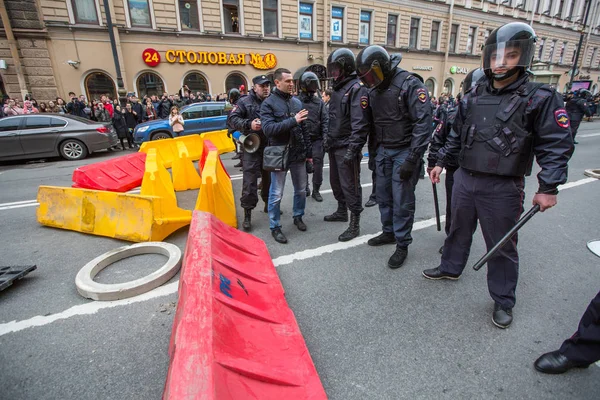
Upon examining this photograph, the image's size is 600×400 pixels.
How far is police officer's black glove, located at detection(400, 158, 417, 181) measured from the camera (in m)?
2.97

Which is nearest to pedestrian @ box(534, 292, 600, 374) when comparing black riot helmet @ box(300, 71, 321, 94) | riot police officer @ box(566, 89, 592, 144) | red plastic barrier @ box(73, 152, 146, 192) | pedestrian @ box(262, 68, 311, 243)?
pedestrian @ box(262, 68, 311, 243)

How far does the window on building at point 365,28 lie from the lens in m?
22.2

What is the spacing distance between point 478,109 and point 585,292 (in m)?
1.98

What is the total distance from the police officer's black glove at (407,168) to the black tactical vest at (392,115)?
276mm

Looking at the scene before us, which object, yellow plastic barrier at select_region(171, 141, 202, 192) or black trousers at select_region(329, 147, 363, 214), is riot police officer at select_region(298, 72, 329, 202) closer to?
black trousers at select_region(329, 147, 363, 214)

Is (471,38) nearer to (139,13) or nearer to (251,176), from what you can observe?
(139,13)

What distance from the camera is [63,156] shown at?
9.76 meters

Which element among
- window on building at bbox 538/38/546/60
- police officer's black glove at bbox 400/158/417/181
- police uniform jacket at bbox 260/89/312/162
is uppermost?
window on building at bbox 538/38/546/60

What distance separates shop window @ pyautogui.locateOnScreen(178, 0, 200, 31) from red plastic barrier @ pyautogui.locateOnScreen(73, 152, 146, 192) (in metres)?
13.5

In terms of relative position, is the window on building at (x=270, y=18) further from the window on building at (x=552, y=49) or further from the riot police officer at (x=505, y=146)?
the window on building at (x=552, y=49)

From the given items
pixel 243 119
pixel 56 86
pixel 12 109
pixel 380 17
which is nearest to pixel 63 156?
pixel 12 109

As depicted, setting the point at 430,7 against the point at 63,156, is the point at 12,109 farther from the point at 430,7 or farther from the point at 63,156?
the point at 430,7

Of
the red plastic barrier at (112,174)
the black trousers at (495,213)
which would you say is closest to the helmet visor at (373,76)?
the black trousers at (495,213)

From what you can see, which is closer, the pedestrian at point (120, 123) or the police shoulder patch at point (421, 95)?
the police shoulder patch at point (421, 95)
